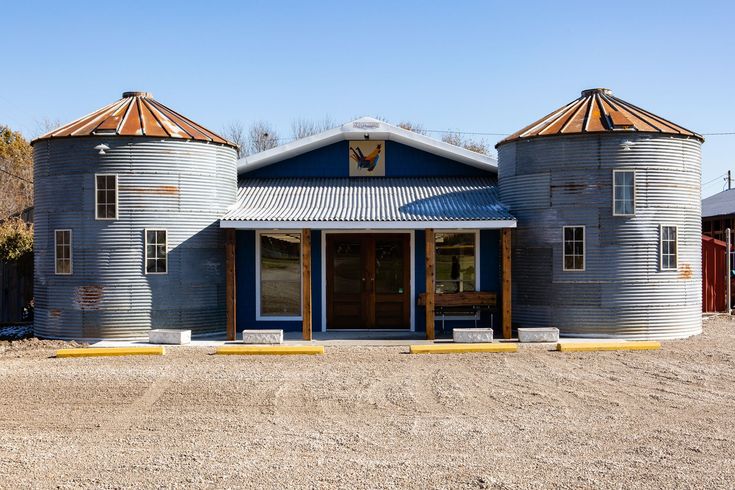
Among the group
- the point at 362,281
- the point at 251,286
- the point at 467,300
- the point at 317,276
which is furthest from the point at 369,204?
the point at 251,286

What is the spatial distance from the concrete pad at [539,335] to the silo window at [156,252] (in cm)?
735

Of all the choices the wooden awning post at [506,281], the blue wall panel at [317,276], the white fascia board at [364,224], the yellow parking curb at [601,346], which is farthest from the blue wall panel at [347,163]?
the yellow parking curb at [601,346]

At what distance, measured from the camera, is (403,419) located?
29.7 ft

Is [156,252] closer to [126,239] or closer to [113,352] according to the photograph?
[126,239]

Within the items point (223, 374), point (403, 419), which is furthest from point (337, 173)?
point (403, 419)

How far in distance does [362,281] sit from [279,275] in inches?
72.0

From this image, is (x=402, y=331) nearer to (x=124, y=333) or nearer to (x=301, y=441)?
(x=124, y=333)

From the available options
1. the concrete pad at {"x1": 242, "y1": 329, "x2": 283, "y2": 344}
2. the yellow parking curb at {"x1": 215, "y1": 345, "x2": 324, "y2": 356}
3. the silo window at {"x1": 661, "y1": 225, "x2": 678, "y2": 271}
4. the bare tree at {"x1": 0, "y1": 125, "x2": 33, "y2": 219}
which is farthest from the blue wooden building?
the bare tree at {"x1": 0, "y1": 125, "x2": 33, "y2": 219}

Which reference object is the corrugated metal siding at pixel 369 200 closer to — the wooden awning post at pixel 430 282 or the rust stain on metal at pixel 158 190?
the wooden awning post at pixel 430 282

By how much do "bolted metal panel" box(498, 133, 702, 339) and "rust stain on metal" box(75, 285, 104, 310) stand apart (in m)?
8.82

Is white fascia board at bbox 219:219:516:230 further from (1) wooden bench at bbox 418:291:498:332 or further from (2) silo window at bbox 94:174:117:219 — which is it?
(2) silo window at bbox 94:174:117:219

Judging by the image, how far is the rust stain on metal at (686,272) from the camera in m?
16.4

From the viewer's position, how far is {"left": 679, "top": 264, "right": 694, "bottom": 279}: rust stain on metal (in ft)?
53.8

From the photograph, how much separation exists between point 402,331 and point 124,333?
586 centimetres
